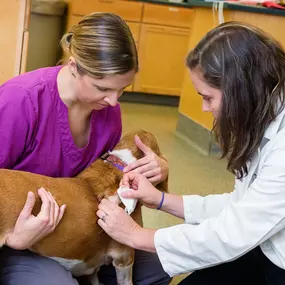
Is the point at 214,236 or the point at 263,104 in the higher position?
the point at 263,104

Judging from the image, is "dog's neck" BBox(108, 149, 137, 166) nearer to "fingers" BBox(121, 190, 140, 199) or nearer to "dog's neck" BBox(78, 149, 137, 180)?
"dog's neck" BBox(78, 149, 137, 180)

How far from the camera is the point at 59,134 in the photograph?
1475 millimetres

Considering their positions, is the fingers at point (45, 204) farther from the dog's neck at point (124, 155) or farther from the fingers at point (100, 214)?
the dog's neck at point (124, 155)

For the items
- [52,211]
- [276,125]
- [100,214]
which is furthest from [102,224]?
[276,125]

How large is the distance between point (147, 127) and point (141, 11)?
53.2 inches

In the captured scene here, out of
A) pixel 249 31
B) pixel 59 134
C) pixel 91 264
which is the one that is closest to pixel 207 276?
pixel 91 264

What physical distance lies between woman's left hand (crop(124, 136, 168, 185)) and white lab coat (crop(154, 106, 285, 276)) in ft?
0.91

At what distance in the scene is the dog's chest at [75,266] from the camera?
140 centimetres

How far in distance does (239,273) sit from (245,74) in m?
0.62

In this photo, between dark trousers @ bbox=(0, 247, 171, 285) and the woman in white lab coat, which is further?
→ dark trousers @ bbox=(0, 247, 171, 285)

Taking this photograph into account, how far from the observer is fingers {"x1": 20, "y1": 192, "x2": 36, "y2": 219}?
4.01 feet

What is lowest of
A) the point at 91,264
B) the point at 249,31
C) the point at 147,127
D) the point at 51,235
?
the point at 147,127

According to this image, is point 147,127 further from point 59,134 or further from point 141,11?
point 59,134

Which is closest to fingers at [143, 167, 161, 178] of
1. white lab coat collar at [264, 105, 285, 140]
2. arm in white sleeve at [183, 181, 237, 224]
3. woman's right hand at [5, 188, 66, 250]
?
arm in white sleeve at [183, 181, 237, 224]
